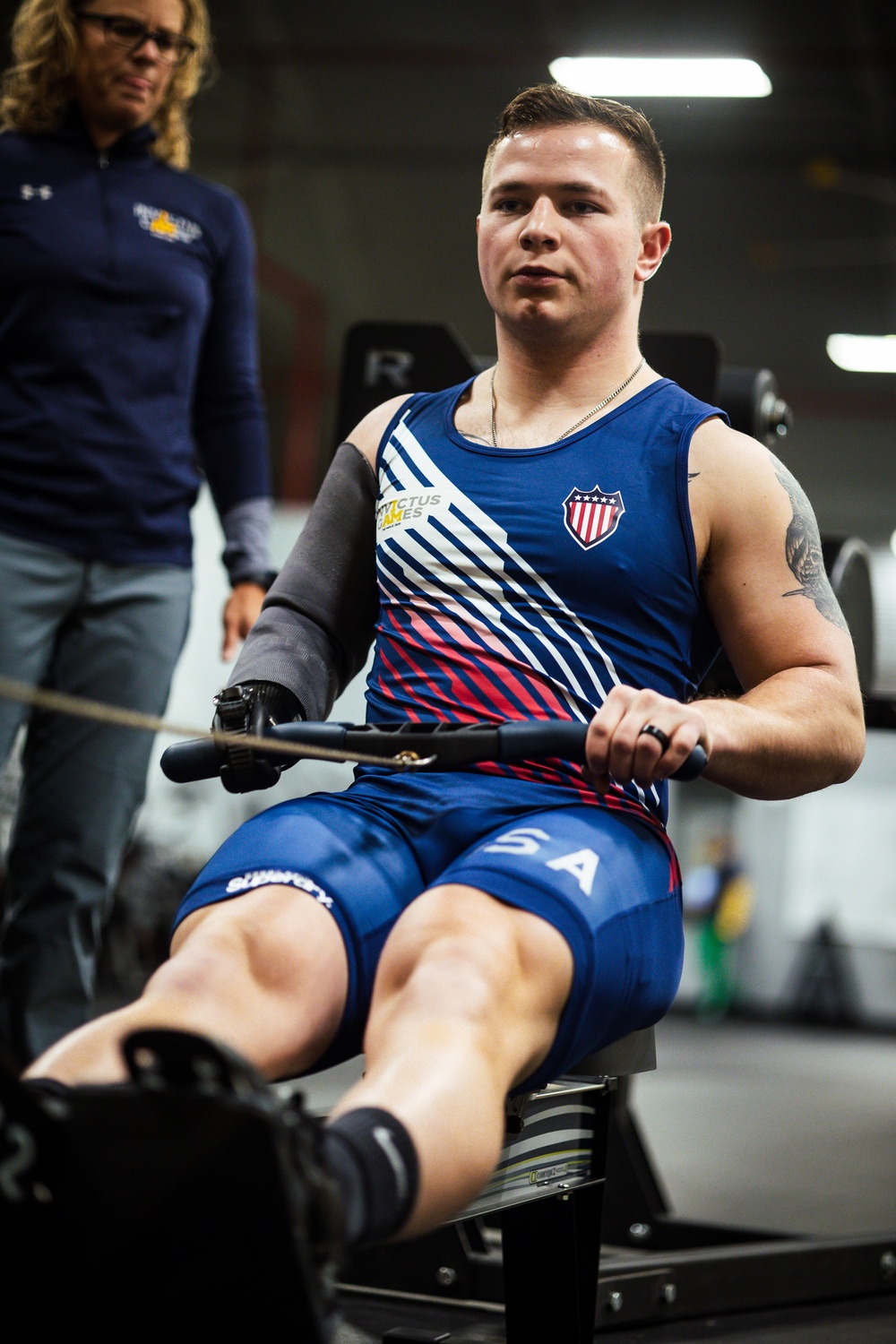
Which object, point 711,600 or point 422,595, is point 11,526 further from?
point 711,600

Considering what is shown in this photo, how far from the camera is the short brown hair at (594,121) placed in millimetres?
1419

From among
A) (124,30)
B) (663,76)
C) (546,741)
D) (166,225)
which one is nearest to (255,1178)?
(546,741)

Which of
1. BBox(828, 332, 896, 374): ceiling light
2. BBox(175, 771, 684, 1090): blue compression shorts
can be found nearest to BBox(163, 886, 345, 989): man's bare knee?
BBox(175, 771, 684, 1090): blue compression shorts

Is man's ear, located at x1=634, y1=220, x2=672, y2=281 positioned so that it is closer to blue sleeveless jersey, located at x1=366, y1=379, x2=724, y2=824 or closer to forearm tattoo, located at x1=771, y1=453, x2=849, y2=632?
blue sleeveless jersey, located at x1=366, y1=379, x2=724, y2=824

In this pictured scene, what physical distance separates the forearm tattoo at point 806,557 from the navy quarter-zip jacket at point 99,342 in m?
0.99

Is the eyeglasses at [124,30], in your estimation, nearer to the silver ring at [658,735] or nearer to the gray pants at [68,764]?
the gray pants at [68,764]

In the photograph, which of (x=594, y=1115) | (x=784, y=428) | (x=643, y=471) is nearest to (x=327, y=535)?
(x=643, y=471)

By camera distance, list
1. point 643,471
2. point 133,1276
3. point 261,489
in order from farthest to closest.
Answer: point 261,489, point 643,471, point 133,1276

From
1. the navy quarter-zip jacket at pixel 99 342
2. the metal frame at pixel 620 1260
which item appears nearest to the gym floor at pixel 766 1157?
the metal frame at pixel 620 1260

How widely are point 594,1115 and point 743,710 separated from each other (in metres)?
0.47

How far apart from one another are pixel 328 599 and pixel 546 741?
0.43 meters

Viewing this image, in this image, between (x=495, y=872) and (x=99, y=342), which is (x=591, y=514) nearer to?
(x=495, y=872)

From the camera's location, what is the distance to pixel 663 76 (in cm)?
600

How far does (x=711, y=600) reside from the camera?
4.47ft
